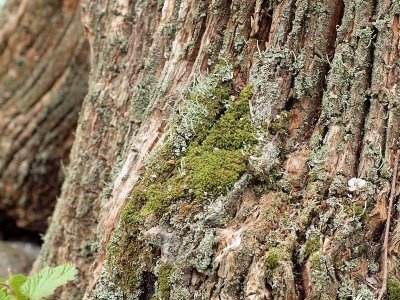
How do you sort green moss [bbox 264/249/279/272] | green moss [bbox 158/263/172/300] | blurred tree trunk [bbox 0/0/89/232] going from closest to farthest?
green moss [bbox 264/249/279/272] → green moss [bbox 158/263/172/300] → blurred tree trunk [bbox 0/0/89/232]

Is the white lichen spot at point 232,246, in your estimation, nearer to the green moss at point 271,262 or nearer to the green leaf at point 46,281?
the green moss at point 271,262

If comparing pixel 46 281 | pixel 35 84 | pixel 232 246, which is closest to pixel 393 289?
pixel 232 246

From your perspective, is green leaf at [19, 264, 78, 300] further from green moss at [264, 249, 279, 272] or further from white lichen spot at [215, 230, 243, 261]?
green moss at [264, 249, 279, 272]

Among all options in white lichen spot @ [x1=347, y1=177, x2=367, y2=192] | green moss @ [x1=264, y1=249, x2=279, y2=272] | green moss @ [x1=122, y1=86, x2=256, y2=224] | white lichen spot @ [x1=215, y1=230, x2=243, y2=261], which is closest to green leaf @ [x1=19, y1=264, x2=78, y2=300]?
green moss @ [x1=122, y1=86, x2=256, y2=224]

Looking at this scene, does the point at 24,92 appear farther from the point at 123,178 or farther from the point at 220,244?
the point at 220,244

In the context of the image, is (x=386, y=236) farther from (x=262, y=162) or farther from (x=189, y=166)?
(x=189, y=166)

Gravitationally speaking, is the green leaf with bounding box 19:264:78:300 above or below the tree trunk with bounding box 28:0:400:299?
below
